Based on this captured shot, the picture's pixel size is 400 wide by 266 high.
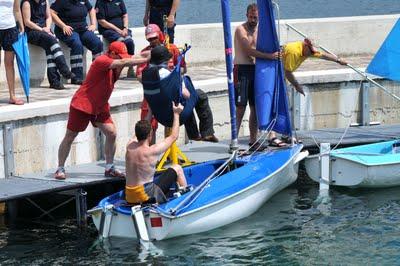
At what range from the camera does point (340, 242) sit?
12047mm

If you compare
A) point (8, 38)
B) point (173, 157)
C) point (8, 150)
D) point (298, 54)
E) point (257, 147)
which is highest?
point (8, 38)

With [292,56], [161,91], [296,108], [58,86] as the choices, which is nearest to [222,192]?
[161,91]

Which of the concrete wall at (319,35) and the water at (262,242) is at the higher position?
the concrete wall at (319,35)

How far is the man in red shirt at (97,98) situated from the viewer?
41.5 feet

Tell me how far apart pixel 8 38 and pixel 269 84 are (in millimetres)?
3296

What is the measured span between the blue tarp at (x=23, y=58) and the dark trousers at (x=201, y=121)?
2.07m

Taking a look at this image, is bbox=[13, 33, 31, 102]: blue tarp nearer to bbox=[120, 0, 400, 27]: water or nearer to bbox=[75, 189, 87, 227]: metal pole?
bbox=[75, 189, 87, 227]: metal pole

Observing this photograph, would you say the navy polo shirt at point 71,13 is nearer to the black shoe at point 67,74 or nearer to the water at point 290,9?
the black shoe at point 67,74

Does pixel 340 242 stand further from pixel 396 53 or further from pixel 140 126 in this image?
pixel 396 53

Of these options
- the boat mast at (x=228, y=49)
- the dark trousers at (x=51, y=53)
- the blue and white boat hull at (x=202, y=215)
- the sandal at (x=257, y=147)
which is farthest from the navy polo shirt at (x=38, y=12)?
the blue and white boat hull at (x=202, y=215)

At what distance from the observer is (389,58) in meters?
15.0

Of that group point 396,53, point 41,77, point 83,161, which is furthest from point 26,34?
point 396,53

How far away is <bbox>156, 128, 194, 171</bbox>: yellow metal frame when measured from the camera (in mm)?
13117

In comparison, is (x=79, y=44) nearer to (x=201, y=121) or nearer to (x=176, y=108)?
(x=201, y=121)
